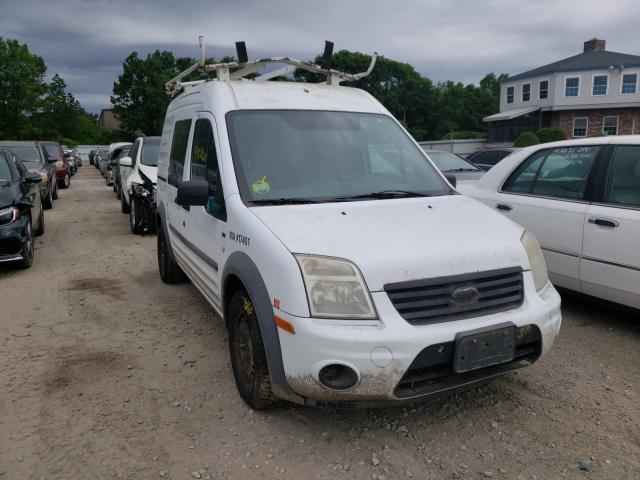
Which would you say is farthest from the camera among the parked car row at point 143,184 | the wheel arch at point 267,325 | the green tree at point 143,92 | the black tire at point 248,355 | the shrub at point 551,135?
the green tree at point 143,92

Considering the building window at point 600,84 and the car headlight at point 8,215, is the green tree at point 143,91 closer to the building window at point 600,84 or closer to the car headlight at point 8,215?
the building window at point 600,84

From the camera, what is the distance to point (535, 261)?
10.4 ft

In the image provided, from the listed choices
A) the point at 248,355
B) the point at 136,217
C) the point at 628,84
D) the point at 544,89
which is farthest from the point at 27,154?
the point at 628,84

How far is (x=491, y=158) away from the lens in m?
16.2

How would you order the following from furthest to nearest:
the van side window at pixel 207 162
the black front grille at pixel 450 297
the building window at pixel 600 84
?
1. the building window at pixel 600 84
2. the van side window at pixel 207 162
3. the black front grille at pixel 450 297

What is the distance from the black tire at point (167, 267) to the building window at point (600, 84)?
39.9 meters

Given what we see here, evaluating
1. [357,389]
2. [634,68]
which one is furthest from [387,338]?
Result: [634,68]

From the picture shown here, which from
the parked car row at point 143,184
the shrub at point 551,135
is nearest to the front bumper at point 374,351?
the parked car row at point 143,184

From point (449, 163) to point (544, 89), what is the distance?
34.4 meters

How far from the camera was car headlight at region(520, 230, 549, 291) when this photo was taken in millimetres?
3123

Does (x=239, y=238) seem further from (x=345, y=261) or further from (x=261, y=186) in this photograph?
(x=345, y=261)

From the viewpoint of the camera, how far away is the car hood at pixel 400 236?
2.75 metres

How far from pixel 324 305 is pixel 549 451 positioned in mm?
1474

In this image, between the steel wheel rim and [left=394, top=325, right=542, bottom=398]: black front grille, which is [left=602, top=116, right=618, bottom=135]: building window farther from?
the steel wheel rim
